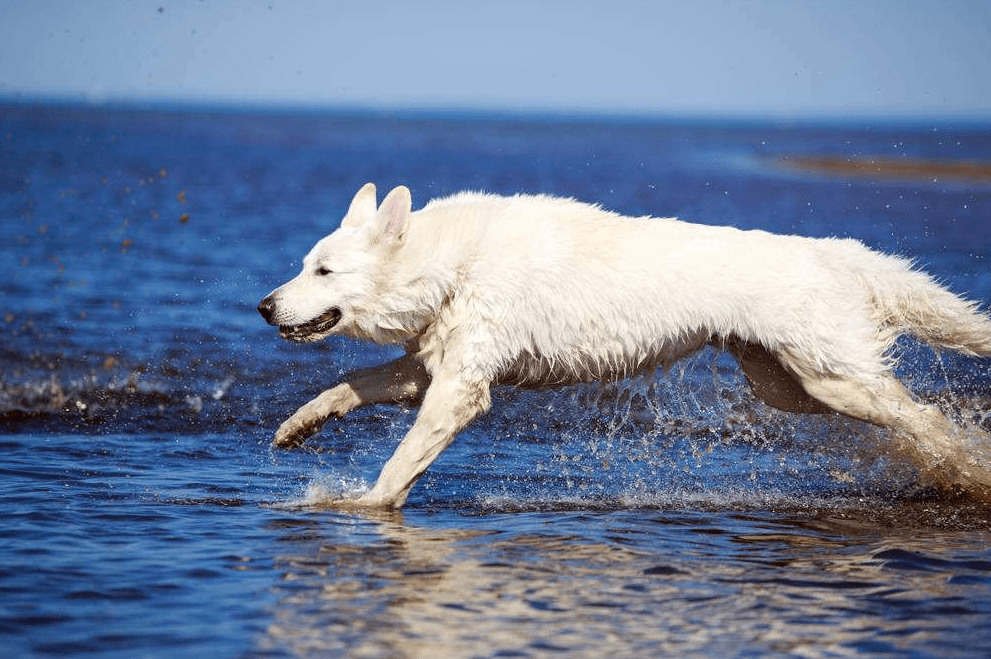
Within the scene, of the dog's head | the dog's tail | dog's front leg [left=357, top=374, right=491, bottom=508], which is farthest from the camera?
the dog's tail

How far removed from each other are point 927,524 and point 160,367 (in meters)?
8.23

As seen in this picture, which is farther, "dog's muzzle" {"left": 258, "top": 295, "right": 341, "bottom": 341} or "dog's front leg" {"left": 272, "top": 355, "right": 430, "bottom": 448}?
"dog's front leg" {"left": 272, "top": 355, "right": 430, "bottom": 448}

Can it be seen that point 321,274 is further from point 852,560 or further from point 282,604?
point 852,560

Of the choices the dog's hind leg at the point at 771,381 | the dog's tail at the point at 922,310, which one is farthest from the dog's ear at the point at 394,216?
the dog's tail at the point at 922,310

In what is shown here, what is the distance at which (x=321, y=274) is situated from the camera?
757 cm

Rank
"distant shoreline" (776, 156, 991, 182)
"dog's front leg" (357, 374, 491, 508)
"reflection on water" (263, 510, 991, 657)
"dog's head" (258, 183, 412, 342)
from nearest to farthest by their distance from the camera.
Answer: "reflection on water" (263, 510, 991, 657) → "dog's front leg" (357, 374, 491, 508) → "dog's head" (258, 183, 412, 342) → "distant shoreline" (776, 156, 991, 182)

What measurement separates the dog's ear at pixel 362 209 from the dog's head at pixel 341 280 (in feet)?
0.93

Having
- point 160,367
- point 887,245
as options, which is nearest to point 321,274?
point 160,367

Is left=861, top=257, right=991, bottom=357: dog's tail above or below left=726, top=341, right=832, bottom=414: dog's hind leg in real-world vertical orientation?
above

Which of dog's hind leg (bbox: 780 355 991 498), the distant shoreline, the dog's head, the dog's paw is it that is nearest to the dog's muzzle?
the dog's head

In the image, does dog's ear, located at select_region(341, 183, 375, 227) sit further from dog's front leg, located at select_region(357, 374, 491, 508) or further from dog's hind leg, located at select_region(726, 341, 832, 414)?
dog's hind leg, located at select_region(726, 341, 832, 414)

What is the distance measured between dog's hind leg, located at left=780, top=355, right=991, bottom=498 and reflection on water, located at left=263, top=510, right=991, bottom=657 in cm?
56

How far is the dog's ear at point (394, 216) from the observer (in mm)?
7434

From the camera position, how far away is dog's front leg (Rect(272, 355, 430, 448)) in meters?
7.99
